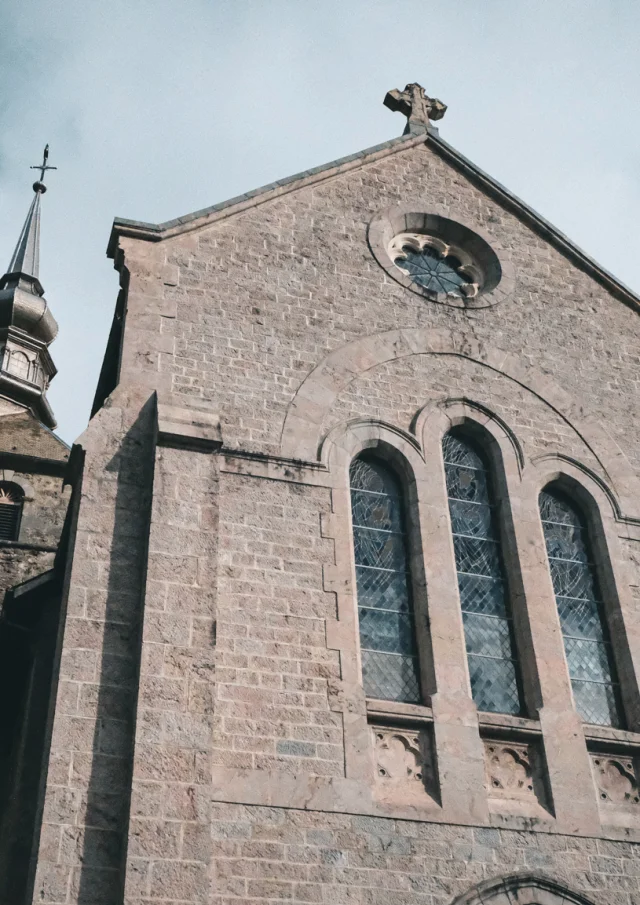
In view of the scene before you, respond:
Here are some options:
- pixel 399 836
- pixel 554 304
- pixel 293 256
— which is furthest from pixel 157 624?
pixel 554 304

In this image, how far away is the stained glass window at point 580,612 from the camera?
10305mm

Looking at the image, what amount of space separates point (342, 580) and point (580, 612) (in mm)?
2420

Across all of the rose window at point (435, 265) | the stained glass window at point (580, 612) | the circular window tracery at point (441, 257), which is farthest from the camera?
the rose window at point (435, 265)

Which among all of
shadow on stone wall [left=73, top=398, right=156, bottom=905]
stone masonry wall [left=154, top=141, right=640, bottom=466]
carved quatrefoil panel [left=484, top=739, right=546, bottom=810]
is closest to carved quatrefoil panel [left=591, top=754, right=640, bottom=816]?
carved quatrefoil panel [left=484, top=739, right=546, bottom=810]

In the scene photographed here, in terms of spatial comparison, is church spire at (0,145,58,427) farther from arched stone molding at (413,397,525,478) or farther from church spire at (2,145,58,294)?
arched stone molding at (413,397,525,478)

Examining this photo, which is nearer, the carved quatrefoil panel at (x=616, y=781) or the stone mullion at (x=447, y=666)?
the stone mullion at (x=447, y=666)

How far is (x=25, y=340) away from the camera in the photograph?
1003 inches

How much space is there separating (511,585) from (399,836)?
2.84 metres

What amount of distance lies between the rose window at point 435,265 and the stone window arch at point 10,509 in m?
8.80

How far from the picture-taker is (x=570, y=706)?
32.6 feet

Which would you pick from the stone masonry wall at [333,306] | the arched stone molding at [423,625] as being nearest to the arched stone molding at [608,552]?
the stone masonry wall at [333,306]

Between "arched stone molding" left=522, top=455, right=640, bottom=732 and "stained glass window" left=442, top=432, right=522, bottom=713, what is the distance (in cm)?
45

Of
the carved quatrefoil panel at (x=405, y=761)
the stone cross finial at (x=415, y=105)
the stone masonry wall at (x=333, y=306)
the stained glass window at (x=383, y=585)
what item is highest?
the stone cross finial at (x=415, y=105)

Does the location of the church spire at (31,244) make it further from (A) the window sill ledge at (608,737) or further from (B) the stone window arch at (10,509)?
(A) the window sill ledge at (608,737)
